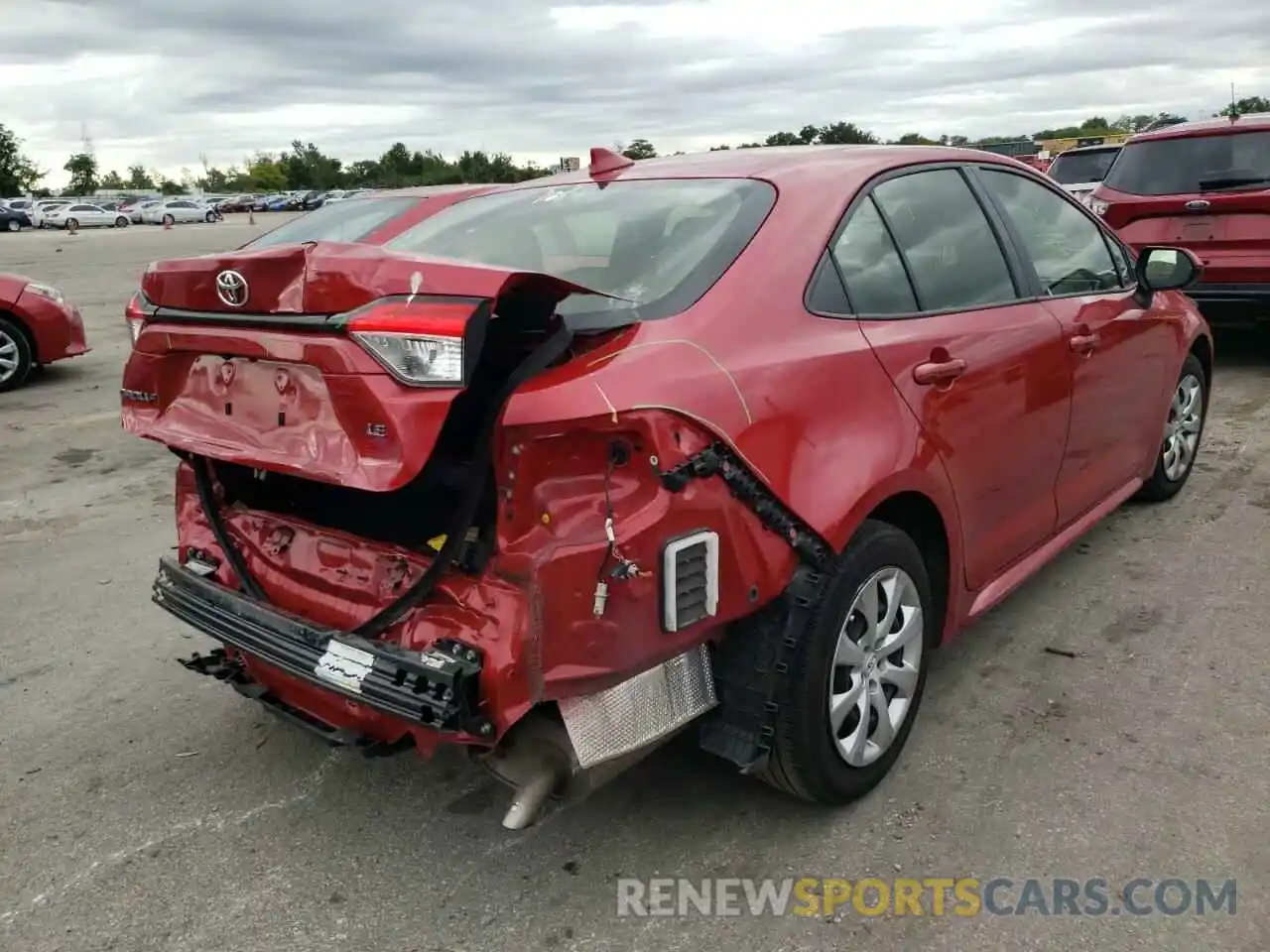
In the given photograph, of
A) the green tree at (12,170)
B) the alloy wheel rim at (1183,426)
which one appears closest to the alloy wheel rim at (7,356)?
the alloy wheel rim at (1183,426)

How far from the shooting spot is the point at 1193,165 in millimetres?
8109

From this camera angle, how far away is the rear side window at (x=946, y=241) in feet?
10.6

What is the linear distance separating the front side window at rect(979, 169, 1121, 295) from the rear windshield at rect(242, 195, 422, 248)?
11.2 feet

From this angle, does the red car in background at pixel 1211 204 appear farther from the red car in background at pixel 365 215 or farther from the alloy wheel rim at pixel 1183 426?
the red car in background at pixel 365 215

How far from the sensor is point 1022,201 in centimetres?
392

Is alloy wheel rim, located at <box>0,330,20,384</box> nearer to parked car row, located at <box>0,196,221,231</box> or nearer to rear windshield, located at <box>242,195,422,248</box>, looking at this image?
rear windshield, located at <box>242,195,422,248</box>

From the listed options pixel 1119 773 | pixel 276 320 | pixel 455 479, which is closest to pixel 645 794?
pixel 455 479

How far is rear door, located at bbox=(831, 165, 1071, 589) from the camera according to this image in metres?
3.03

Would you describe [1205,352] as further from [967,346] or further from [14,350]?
[14,350]

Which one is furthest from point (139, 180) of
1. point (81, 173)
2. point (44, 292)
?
point (44, 292)

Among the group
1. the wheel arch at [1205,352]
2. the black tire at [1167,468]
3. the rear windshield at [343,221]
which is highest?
the rear windshield at [343,221]

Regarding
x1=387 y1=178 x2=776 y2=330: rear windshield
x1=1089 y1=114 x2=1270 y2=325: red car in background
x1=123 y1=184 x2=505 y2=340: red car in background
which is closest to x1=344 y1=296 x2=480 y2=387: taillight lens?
x1=387 y1=178 x2=776 y2=330: rear windshield

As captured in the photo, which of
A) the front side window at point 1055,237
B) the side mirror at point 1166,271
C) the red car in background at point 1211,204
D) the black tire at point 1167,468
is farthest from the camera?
the red car in background at point 1211,204

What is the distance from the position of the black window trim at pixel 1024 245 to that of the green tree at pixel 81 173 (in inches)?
4774
